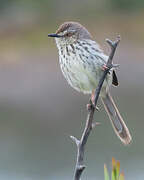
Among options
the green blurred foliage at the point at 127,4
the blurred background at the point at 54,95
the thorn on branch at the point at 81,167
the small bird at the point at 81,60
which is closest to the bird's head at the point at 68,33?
the small bird at the point at 81,60

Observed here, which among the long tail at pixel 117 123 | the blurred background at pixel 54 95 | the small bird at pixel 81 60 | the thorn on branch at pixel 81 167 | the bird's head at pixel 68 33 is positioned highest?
the bird's head at pixel 68 33

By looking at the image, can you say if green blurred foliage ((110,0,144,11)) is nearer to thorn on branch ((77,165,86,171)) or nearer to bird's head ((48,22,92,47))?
bird's head ((48,22,92,47))

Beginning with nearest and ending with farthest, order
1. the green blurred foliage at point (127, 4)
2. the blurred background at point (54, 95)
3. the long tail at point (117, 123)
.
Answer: the long tail at point (117, 123) < the blurred background at point (54, 95) < the green blurred foliage at point (127, 4)

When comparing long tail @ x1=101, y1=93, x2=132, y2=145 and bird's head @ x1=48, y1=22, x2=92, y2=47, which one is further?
bird's head @ x1=48, y1=22, x2=92, y2=47

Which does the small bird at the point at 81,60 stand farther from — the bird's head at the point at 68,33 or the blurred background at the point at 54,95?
the blurred background at the point at 54,95

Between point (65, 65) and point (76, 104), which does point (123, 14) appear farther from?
point (65, 65)

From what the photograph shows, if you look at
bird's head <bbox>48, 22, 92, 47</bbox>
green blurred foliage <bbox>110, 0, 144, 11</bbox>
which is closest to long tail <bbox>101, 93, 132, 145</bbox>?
bird's head <bbox>48, 22, 92, 47</bbox>

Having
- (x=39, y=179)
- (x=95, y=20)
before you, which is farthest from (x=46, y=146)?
(x=95, y=20)

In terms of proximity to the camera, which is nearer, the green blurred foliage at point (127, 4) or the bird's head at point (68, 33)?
the bird's head at point (68, 33)
